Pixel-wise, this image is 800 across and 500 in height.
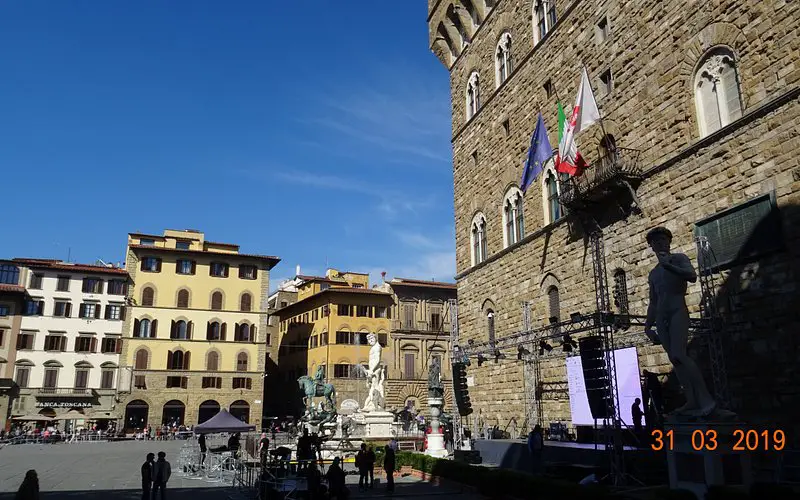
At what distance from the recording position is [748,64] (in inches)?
511

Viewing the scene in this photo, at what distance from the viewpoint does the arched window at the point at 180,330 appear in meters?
46.6

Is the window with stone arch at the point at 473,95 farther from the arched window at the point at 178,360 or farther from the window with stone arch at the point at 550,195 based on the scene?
the arched window at the point at 178,360

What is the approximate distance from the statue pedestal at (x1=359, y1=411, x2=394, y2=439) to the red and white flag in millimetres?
11380

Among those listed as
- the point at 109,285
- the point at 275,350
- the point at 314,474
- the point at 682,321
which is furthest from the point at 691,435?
the point at 275,350

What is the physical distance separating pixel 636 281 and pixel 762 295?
154 inches

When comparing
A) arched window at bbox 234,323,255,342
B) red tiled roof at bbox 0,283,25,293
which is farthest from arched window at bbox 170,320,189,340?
red tiled roof at bbox 0,283,25,293

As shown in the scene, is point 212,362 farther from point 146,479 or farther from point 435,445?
point 146,479

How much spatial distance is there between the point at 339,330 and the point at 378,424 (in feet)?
87.9

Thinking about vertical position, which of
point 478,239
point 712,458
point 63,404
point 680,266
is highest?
point 478,239

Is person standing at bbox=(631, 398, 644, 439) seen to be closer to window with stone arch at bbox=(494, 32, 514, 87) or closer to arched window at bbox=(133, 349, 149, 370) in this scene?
window with stone arch at bbox=(494, 32, 514, 87)

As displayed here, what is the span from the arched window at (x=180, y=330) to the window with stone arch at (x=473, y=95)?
3004 cm

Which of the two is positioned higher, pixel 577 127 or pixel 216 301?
pixel 216 301

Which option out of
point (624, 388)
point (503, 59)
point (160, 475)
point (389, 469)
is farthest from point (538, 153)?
point (160, 475)

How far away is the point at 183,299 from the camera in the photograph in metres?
47.5
